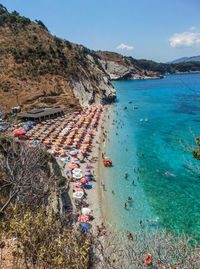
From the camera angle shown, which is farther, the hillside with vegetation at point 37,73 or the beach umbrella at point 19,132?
the hillside with vegetation at point 37,73

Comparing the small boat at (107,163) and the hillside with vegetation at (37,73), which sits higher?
the hillside with vegetation at (37,73)

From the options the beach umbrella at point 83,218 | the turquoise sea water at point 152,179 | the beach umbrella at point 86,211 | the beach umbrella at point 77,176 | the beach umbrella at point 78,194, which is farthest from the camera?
the beach umbrella at point 77,176

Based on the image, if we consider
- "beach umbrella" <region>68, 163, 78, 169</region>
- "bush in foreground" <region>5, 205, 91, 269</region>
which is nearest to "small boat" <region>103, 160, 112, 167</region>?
"beach umbrella" <region>68, 163, 78, 169</region>

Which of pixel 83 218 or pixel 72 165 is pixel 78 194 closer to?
pixel 83 218

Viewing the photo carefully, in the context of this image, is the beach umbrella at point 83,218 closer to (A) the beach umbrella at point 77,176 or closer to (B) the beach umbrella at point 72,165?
(A) the beach umbrella at point 77,176

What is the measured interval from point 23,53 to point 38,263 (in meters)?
64.6

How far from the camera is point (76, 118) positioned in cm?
4616

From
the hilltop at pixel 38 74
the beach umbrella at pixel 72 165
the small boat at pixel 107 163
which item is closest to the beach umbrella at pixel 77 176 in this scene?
the beach umbrella at pixel 72 165

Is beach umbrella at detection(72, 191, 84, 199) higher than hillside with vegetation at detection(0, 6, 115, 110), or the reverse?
hillside with vegetation at detection(0, 6, 115, 110)

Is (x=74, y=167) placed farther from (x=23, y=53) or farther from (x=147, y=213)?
(x=23, y=53)

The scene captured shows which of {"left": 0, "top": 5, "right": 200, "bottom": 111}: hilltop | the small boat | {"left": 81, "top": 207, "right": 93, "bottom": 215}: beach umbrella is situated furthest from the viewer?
{"left": 0, "top": 5, "right": 200, "bottom": 111}: hilltop

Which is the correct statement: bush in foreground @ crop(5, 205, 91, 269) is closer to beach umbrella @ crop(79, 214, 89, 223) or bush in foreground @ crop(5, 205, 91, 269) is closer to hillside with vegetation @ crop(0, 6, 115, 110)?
beach umbrella @ crop(79, 214, 89, 223)

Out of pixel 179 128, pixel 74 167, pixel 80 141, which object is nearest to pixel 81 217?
pixel 74 167

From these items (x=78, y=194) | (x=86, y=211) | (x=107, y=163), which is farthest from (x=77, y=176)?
(x=107, y=163)
